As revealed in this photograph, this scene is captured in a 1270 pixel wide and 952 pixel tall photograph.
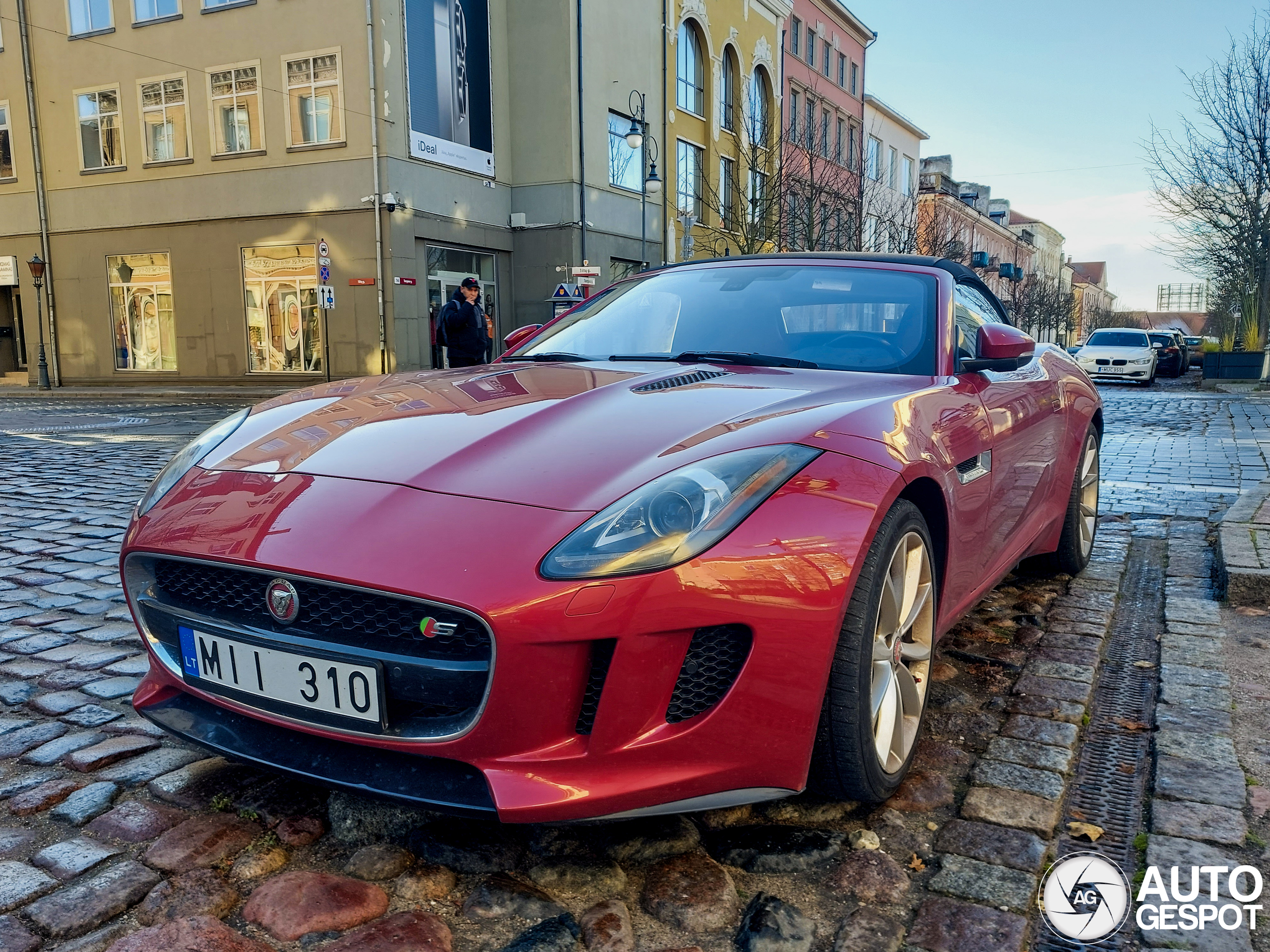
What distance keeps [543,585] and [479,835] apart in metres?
0.69

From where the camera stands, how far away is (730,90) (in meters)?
33.7

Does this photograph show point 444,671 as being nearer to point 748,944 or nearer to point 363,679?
point 363,679

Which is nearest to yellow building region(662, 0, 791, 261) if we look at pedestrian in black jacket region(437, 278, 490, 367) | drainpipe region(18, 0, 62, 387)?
pedestrian in black jacket region(437, 278, 490, 367)

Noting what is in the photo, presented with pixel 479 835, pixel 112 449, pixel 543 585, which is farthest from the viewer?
pixel 112 449

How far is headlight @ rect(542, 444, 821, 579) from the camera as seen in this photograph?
176cm

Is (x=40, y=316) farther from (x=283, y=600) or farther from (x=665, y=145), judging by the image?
(x=283, y=600)

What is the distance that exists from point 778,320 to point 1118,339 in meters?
25.1

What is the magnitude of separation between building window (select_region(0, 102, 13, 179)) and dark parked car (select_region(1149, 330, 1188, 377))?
30.0 metres

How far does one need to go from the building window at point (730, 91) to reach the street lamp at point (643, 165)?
5.82m

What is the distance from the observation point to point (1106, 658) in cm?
331

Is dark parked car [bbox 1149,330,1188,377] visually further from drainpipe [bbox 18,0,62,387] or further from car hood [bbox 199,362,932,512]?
drainpipe [bbox 18,0,62,387]

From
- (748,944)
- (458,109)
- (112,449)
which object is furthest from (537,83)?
(748,944)

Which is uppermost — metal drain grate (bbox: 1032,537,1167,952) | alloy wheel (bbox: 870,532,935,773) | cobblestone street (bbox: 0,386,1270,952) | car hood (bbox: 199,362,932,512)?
car hood (bbox: 199,362,932,512)

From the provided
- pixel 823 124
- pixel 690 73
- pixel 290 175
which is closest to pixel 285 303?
pixel 290 175
